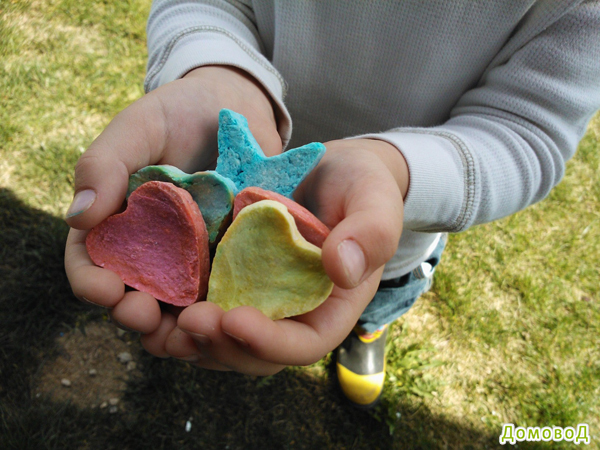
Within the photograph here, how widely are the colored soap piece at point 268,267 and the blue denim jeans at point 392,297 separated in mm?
1087

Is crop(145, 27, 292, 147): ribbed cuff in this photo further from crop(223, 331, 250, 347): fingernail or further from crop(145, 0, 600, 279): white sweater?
crop(223, 331, 250, 347): fingernail

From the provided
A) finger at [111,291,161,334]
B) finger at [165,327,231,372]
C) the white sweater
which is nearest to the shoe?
the white sweater

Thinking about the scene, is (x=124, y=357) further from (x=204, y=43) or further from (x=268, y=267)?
(x=204, y=43)

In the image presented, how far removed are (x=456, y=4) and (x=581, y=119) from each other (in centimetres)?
63

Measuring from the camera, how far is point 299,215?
1.30m

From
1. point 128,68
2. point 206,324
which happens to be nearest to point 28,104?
point 128,68

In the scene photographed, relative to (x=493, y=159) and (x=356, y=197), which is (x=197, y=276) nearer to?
(x=356, y=197)

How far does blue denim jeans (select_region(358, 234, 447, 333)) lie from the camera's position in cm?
231

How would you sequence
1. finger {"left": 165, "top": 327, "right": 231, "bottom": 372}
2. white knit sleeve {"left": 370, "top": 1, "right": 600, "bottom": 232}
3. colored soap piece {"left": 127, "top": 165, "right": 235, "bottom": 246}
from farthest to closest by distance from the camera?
1. white knit sleeve {"left": 370, "top": 1, "right": 600, "bottom": 232}
2. colored soap piece {"left": 127, "top": 165, "right": 235, "bottom": 246}
3. finger {"left": 165, "top": 327, "right": 231, "bottom": 372}

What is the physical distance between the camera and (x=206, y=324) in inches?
45.6

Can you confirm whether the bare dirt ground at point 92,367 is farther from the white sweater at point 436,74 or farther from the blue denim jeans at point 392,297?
the white sweater at point 436,74

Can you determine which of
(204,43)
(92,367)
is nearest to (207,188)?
(204,43)

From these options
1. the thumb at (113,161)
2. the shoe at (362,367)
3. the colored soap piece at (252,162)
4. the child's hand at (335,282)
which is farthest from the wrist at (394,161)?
the shoe at (362,367)

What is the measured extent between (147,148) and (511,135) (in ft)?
4.21
